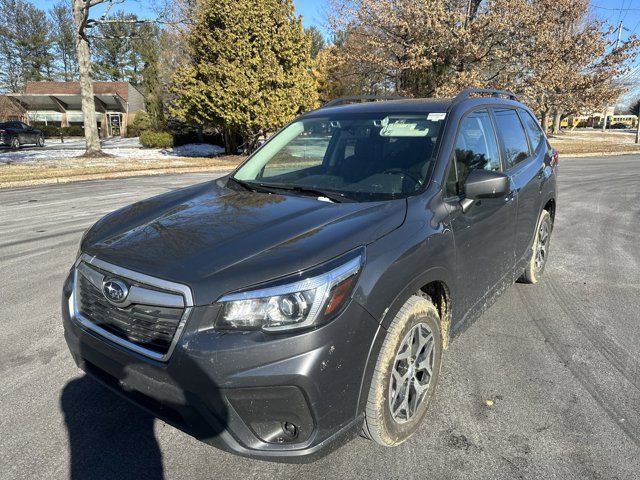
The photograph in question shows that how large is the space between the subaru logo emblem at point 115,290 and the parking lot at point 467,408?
88 cm

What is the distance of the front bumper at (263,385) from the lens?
6.27ft

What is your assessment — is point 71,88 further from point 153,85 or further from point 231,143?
point 231,143

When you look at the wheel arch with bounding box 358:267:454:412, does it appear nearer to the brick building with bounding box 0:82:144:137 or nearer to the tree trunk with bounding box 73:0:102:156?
the tree trunk with bounding box 73:0:102:156

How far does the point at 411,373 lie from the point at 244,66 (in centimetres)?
1887

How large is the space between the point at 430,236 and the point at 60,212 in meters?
8.50

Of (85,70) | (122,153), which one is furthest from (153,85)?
(85,70)

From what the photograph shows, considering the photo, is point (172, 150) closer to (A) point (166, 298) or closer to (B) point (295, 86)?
(B) point (295, 86)

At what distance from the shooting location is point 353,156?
3.43 m

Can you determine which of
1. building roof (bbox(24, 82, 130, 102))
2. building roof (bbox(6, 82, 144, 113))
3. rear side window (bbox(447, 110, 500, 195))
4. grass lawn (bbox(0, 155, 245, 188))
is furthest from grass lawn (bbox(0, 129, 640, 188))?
building roof (bbox(24, 82, 130, 102))

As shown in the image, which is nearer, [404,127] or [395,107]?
[404,127]

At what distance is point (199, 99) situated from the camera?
19562mm

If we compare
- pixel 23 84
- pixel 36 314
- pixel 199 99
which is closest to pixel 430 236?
pixel 36 314

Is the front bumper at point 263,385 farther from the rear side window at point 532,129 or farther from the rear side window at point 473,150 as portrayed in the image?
the rear side window at point 532,129

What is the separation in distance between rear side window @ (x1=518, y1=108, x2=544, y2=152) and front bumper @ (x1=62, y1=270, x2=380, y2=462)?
11.6 ft
